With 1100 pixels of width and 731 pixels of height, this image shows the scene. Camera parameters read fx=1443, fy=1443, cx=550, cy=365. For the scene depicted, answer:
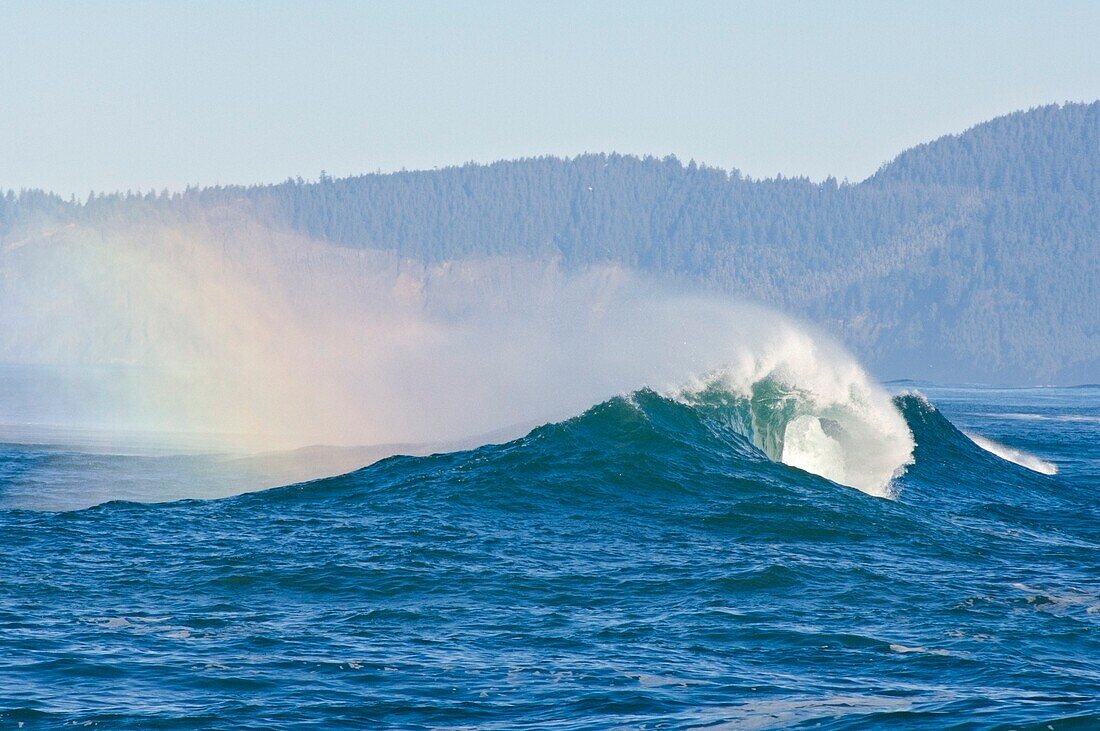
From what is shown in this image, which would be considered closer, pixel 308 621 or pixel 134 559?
pixel 308 621

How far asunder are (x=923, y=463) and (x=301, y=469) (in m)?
15.1

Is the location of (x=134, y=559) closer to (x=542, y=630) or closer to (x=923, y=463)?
(x=542, y=630)

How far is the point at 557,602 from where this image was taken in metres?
17.4

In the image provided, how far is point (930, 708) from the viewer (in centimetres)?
1267

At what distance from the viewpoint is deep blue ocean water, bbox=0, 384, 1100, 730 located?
12945 millimetres

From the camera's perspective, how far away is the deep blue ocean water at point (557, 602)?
12.9 m

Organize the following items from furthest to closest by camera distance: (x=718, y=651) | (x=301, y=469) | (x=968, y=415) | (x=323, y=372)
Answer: (x=968, y=415) → (x=323, y=372) → (x=301, y=469) → (x=718, y=651)

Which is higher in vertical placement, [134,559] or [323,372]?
[323,372]

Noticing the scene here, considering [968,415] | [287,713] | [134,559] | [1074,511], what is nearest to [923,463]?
[1074,511]

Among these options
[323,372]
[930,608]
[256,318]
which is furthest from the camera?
[256,318]

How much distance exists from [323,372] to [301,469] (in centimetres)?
4337

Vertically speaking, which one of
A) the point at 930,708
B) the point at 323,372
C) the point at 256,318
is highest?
the point at 256,318

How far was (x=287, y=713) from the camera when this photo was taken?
12.6 m

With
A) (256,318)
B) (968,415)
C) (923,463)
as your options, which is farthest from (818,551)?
(256,318)
